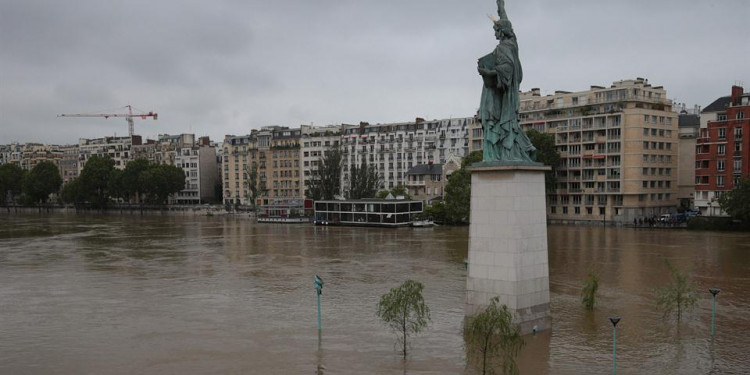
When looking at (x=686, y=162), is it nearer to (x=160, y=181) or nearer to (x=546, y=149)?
(x=546, y=149)

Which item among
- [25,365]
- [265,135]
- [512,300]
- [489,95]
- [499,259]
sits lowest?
[25,365]

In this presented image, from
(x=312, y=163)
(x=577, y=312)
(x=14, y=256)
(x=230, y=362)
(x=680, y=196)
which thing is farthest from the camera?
(x=312, y=163)

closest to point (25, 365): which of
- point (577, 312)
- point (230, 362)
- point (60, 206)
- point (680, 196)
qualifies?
point (230, 362)

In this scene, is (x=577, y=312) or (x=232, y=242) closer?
(x=577, y=312)

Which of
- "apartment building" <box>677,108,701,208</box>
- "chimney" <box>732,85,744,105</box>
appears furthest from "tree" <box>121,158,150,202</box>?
"chimney" <box>732,85,744,105</box>

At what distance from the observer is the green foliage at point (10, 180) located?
18021 centimetres

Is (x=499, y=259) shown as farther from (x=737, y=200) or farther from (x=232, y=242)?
(x=737, y=200)

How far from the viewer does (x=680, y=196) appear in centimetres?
10594

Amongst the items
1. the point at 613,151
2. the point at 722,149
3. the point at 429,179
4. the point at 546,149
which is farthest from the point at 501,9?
the point at 429,179

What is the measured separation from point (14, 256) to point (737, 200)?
3148 inches

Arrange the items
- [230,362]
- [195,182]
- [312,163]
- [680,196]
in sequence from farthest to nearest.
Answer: [195,182], [312,163], [680,196], [230,362]

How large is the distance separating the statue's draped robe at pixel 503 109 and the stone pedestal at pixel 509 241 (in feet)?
2.98

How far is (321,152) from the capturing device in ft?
488

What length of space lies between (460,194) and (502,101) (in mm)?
67211
